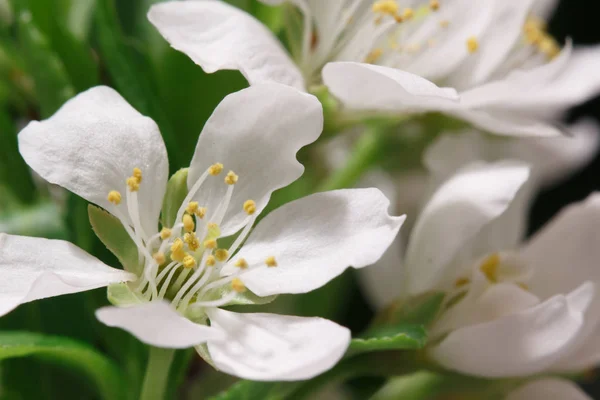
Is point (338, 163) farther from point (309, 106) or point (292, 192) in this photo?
point (309, 106)

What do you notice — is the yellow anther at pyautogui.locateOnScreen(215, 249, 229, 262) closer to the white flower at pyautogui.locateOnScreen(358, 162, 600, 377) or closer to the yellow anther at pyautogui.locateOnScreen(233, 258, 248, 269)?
the yellow anther at pyautogui.locateOnScreen(233, 258, 248, 269)

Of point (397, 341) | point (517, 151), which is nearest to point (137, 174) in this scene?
point (397, 341)

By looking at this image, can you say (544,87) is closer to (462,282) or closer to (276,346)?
(462,282)

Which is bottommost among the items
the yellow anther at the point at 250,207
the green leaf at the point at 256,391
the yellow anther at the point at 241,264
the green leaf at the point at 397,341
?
the green leaf at the point at 256,391

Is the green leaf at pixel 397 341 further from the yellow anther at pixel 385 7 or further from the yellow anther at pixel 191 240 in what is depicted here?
the yellow anther at pixel 385 7

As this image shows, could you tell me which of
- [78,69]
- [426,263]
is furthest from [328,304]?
[78,69]

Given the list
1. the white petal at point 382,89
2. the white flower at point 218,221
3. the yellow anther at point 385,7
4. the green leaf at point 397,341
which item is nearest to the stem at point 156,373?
the white flower at point 218,221
